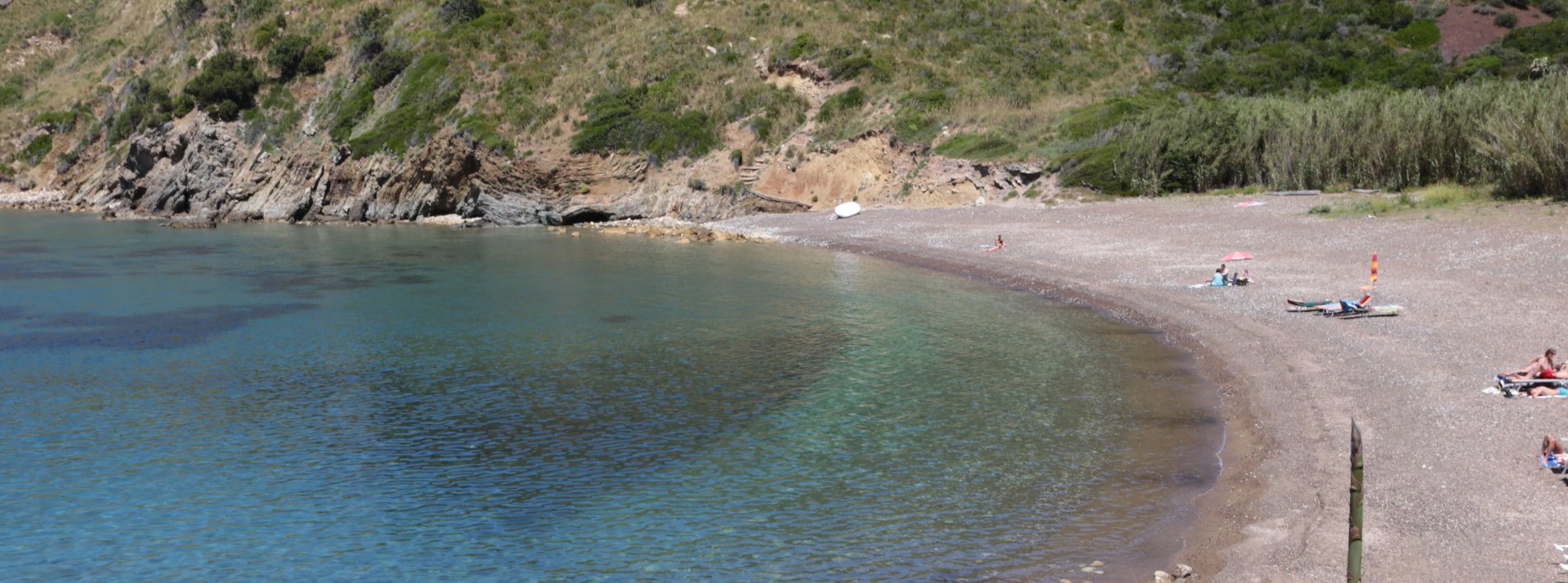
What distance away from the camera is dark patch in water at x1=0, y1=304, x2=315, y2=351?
24.0 meters

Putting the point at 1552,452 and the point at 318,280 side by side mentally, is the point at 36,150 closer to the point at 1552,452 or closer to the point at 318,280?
the point at 318,280

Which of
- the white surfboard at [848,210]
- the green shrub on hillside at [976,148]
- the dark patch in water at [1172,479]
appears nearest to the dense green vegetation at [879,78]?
the green shrub on hillside at [976,148]

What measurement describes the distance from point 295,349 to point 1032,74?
1887 inches

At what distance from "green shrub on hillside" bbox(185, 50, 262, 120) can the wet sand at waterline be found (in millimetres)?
55365

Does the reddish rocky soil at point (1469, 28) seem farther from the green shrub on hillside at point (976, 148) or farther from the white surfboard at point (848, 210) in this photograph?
the white surfboard at point (848, 210)

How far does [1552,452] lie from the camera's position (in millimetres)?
11945

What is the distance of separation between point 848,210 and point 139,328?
1142 inches

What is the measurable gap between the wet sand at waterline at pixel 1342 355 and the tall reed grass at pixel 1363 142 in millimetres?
2252

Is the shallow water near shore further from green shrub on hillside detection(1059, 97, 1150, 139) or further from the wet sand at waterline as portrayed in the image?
green shrub on hillside detection(1059, 97, 1150, 139)

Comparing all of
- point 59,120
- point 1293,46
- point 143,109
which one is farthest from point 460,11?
point 1293,46

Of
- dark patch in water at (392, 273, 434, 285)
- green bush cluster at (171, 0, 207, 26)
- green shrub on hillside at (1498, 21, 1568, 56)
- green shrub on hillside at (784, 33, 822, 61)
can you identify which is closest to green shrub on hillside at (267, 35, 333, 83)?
green bush cluster at (171, 0, 207, 26)

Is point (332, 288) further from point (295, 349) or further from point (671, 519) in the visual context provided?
point (671, 519)

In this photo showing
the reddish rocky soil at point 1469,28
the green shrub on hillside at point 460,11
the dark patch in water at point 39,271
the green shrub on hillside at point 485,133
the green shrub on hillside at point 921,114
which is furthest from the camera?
the green shrub on hillside at point 460,11

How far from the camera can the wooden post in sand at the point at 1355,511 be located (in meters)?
8.16
